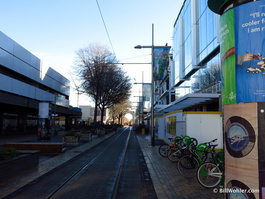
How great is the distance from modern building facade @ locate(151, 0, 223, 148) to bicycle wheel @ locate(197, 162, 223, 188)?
28.1 ft

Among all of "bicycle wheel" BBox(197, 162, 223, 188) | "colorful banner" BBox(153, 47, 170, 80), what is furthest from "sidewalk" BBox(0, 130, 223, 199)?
"colorful banner" BBox(153, 47, 170, 80)

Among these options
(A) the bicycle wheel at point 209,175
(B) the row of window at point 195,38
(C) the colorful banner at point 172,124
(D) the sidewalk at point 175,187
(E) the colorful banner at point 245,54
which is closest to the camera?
(E) the colorful banner at point 245,54

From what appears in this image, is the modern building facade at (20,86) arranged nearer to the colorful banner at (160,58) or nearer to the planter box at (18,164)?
the colorful banner at (160,58)

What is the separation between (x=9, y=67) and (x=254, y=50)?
3207cm

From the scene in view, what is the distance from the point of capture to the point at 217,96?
1700cm

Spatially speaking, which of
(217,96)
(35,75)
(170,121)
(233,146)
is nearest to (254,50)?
(233,146)

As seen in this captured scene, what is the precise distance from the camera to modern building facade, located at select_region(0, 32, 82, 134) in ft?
99.6

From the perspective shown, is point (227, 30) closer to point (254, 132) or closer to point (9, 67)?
point (254, 132)

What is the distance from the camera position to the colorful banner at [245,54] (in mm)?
4078

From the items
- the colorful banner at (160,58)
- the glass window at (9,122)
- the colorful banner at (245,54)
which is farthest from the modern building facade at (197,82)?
the glass window at (9,122)


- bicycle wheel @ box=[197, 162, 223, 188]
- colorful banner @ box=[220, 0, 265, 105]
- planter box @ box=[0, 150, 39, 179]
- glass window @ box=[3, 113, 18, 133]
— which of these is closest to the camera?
colorful banner @ box=[220, 0, 265, 105]

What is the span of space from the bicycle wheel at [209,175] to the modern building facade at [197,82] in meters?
8.58

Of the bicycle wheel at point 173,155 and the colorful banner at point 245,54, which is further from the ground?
the colorful banner at point 245,54

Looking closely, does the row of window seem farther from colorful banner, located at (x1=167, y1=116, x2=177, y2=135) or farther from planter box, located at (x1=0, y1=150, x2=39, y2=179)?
planter box, located at (x1=0, y1=150, x2=39, y2=179)
